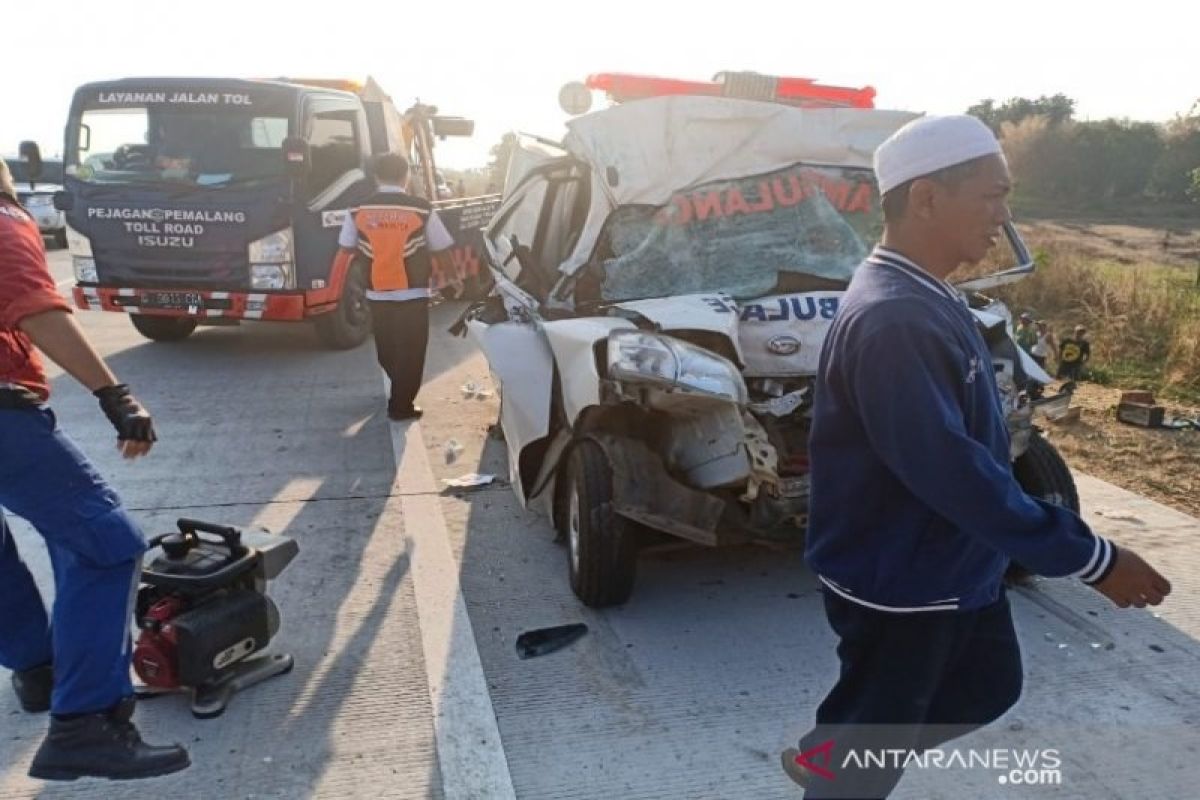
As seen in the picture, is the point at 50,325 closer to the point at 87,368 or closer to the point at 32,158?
the point at 87,368

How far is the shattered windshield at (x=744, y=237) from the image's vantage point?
15.3ft

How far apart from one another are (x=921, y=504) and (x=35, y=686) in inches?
111

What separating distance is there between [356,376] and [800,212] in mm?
4602

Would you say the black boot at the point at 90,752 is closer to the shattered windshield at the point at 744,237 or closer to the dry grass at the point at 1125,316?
the shattered windshield at the point at 744,237

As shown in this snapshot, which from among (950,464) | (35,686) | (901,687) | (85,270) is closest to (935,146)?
(950,464)

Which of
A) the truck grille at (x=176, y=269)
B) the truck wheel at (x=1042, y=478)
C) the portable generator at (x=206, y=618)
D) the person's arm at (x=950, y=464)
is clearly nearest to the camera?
the person's arm at (x=950, y=464)

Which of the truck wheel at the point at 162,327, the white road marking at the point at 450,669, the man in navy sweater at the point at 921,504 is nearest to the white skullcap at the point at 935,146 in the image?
the man in navy sweater at the point at 921,504

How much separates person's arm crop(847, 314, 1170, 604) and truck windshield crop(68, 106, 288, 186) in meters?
7.51

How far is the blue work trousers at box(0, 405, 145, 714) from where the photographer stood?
103 inches

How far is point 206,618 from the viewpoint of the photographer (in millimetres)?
3141

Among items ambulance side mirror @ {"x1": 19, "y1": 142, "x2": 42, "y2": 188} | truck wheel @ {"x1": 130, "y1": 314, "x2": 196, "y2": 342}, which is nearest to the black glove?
ambulance side mirror @ {"x1": 19, "y1": 142, "x2": 42, "y2": 188}

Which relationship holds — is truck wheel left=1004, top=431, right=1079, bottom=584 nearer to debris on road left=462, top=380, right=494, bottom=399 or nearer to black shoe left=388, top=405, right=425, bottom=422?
black shoe left=388, top=405, right=425, bottom=422

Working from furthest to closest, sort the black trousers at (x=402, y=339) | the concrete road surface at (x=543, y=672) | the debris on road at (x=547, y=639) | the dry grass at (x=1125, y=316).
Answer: the dry grass at (x=1125, y=316)
the black trousers at (x=402, y=339)
the debris on road at (x=547, y=639)
the concrete road surface at (x=543, y=672)

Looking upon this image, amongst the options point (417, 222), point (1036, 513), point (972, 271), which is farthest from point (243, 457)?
point (972, 271)
